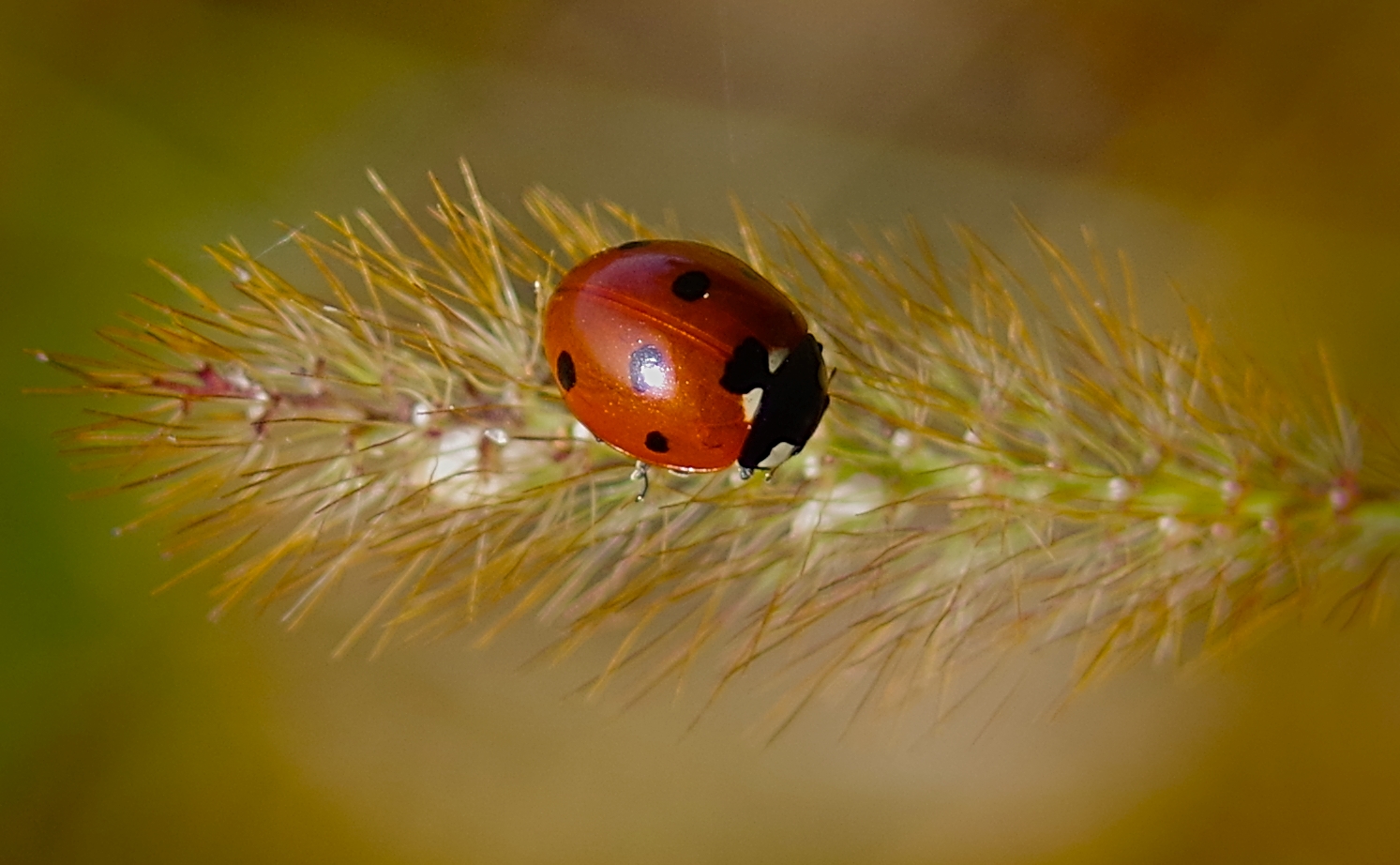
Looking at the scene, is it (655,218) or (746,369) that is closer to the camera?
(746,369)

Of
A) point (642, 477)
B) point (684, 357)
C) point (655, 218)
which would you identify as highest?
point (655, 218)

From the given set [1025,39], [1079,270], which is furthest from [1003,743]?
[1025,39]

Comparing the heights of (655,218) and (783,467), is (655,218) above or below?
above

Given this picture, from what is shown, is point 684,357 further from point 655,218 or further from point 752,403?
point 655,218

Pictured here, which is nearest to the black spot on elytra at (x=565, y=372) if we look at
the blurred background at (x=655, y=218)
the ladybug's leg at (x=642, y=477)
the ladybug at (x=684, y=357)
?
the ladybug at (x=684, y=357)

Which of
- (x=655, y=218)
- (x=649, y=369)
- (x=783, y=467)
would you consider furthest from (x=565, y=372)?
(x=655, y=218)

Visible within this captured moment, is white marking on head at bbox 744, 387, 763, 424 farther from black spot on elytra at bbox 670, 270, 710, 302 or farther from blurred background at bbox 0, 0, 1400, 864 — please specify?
blurred background at bbox 0, 0, 1400, 864
